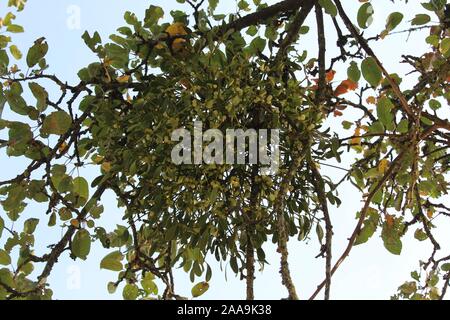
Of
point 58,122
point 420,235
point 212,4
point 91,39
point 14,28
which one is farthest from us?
point 14,28

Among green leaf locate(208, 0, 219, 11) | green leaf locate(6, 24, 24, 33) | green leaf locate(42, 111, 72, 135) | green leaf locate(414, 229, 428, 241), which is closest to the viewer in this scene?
green leaf locate(42, 111, 72, 135)

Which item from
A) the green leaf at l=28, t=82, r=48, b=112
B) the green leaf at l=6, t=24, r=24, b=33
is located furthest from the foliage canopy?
the green leaf at l=6, t=24, r=24, b=33

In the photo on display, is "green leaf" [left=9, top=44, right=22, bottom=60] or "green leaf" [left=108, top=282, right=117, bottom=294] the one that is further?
"green leaf" [left=9, top=44, right=22, bottom=60]

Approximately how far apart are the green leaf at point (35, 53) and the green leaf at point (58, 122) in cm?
14

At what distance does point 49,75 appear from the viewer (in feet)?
4.36

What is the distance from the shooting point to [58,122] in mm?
1240

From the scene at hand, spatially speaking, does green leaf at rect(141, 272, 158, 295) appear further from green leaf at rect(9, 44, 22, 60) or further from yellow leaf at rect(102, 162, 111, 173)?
green leaf at rect(9, 44, 22, 60)

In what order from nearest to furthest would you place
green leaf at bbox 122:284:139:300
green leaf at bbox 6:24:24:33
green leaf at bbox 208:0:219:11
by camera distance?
1. green leaf at bbox 122:284:139:300
2. green leaf at bbox 208:0:219:11
3. green leaf at bbox 6:24:24:33

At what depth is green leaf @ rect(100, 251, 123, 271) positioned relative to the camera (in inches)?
53.7

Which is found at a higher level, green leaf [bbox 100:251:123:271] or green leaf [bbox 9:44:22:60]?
green leaf [bbox 9:44:22:60]

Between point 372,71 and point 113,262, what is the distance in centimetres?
62

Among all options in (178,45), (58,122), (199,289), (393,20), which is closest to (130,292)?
(199,289)

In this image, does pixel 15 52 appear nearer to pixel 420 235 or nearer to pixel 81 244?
pixel 81 244

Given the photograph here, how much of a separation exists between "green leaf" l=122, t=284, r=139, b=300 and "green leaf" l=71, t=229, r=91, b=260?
4.1 inches
